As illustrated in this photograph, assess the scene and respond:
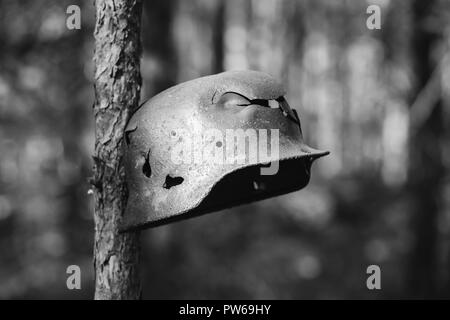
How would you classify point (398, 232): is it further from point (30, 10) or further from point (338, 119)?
point (338, 119)

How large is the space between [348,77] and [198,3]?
31.4 feet

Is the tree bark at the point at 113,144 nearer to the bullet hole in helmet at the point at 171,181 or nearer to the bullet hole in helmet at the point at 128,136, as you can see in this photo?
the bullet hole in helmet at the point at 128,136

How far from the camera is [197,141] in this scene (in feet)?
6.48

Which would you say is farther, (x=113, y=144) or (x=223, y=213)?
(x=223, y=213)

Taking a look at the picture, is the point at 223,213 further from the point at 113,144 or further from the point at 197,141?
the point at 197,141

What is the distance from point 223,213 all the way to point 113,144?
7593 mm

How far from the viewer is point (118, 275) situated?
2162mm

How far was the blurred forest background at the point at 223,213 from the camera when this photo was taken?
5.31 m

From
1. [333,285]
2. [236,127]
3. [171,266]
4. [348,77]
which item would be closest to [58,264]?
[171,266]

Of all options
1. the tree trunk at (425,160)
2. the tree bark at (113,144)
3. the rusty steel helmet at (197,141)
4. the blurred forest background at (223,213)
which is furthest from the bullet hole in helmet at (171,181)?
the tree trunk at (425,160)

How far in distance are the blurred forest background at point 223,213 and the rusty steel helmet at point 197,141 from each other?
323cm

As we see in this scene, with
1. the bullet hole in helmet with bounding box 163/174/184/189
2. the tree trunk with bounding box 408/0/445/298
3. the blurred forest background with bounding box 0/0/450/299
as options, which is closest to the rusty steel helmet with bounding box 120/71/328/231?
the bullet hole in helmet with bounding box 163/174/184/189

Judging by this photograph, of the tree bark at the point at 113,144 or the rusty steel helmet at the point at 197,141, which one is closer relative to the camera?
the rusty steel helmet at the point at 197,141

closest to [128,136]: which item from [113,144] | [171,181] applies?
[113,144]
